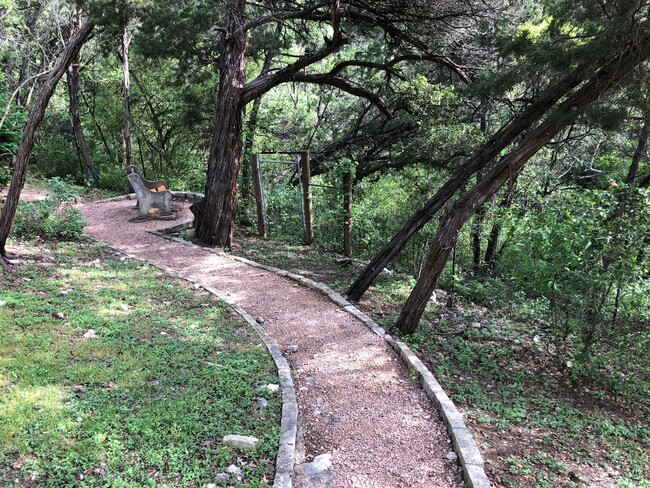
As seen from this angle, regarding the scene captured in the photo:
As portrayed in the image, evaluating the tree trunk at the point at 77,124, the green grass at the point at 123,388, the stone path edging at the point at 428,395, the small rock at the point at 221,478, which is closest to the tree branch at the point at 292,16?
the stone path edging at the point at 428,395

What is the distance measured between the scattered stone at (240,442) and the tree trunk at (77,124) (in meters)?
14.4

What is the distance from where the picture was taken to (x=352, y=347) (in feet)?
17.5

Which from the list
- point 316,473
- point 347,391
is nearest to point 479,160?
point 347,391

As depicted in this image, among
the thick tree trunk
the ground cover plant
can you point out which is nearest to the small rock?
the ground cover plant

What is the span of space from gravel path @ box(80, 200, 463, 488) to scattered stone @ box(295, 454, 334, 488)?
66 millimetres

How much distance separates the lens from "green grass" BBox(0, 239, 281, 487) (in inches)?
114

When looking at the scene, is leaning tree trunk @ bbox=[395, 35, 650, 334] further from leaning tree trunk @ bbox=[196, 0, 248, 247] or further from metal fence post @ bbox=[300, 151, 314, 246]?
leaning tree trunk @ bbox=[196, 0, 248, 247]

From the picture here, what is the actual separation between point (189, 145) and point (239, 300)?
41.4 feet

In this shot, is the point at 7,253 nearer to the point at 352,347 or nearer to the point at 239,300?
the point at 239,300

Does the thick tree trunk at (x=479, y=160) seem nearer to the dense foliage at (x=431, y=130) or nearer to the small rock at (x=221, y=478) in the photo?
the dense foliage at (x=431, y=130)

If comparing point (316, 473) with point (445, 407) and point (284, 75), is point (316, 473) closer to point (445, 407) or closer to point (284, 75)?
point (445, 407)

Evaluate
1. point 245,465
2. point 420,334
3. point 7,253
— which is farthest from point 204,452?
point 7,253

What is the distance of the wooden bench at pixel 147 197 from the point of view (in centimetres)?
1131

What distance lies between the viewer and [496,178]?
5.50m
